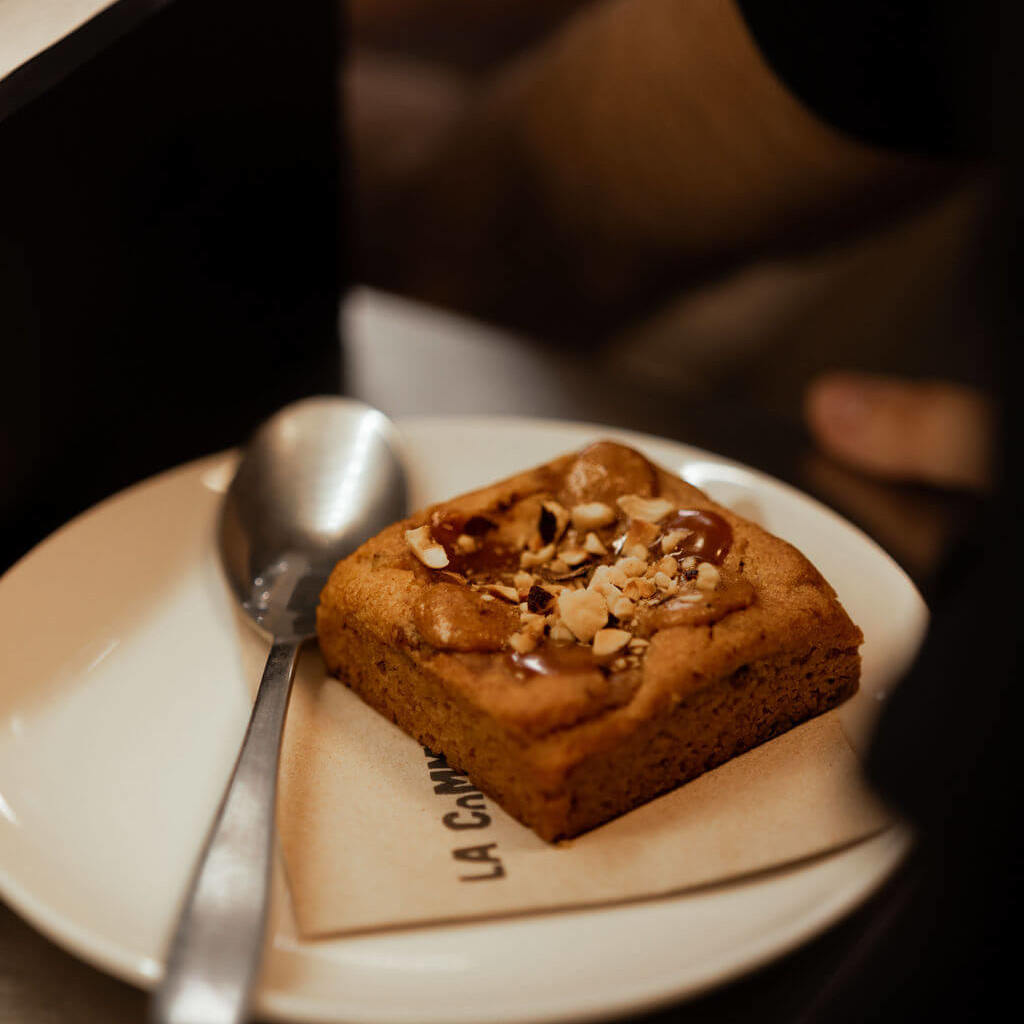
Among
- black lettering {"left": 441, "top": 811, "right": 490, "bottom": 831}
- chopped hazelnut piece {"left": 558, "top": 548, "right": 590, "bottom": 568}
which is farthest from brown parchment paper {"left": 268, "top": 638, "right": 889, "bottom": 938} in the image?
chopped hazelnut piece {"left": 558, "top": 548, "right": 590, "bottom": 568}

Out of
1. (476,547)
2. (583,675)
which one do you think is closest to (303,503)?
(476,547)

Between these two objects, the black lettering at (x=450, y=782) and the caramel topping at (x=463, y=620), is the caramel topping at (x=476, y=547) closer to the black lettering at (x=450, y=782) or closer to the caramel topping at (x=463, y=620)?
the caramel topping at (x=463, y=620)

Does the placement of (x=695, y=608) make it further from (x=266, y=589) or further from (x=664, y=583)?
(x=266, y=589)

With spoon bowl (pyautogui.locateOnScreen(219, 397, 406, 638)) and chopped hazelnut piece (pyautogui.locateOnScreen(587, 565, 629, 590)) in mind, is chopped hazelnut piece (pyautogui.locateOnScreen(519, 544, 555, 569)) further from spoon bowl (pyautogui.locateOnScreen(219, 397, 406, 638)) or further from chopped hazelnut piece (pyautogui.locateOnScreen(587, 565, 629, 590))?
spoon bowl (pyautogui.locateOnScreen(219, 397, 406, 638))

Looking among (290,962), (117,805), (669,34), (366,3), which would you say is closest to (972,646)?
(290,962)

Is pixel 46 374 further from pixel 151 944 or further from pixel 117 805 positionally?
pixel 151 944
